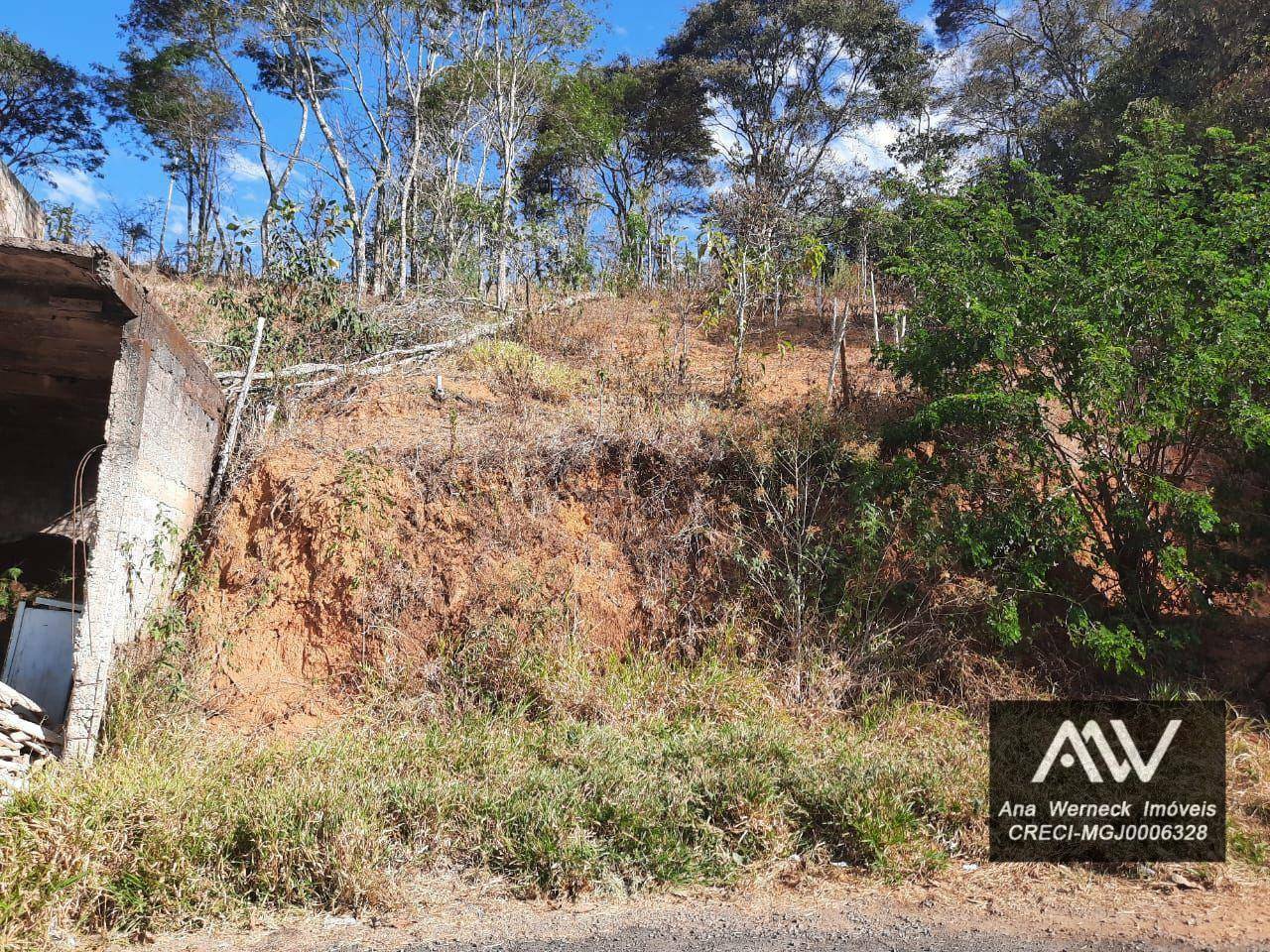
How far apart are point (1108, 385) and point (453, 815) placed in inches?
198

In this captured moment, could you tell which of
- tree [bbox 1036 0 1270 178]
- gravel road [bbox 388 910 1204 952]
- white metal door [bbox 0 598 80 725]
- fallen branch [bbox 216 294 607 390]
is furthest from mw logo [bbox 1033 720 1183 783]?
tree [bbox 1036 0 1270 178]

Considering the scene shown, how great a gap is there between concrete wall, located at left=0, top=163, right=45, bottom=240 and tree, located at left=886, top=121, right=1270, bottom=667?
761 centimetres

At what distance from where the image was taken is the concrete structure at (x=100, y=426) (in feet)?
15.7

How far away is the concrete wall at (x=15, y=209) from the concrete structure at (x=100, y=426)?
1441 mm

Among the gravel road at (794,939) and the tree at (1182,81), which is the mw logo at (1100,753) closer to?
the gravel road at (794,939)

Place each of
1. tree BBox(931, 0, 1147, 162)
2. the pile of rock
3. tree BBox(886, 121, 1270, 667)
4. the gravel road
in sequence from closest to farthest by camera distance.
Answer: the gravel road < the pile of rock < tree BBox(886, 121, 1270, 667) < tree BBox(931, 0, 1147, 162)

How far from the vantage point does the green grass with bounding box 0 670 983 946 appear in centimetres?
374

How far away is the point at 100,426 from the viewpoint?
724 centimetres

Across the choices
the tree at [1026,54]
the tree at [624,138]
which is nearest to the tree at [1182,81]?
the tree at [1026,54]

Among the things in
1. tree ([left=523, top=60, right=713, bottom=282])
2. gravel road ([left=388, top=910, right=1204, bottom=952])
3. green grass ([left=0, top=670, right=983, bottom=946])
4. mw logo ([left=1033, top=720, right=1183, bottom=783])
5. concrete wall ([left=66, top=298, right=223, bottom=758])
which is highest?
tree ([left=523, top=60, right=713, bottom=282])

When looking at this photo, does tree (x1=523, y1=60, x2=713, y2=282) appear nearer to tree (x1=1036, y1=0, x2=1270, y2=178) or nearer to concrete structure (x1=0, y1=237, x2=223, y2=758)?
tree (x1=1036, y1=0, x2=1270, y2=178)

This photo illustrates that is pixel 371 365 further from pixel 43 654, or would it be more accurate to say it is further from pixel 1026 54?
pixel 1026 54

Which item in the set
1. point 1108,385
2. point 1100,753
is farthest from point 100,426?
point 1100,753

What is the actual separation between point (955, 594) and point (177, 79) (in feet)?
75.0
